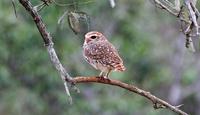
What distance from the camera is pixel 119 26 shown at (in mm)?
11328

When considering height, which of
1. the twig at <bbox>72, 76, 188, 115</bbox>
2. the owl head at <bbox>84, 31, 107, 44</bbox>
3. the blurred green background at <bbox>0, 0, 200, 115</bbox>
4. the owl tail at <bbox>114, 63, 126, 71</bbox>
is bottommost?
the blurred green background at <bbox>0, 0, 200, 115</bbox>

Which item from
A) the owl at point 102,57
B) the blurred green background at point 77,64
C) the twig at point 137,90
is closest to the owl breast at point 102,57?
the owl at point 102,57

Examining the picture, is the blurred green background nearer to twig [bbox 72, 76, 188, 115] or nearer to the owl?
the owl

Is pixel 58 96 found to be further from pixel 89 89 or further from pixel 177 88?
pixel 177 88

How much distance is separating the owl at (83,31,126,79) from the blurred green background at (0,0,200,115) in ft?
15.4

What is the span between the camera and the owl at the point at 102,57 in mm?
4333

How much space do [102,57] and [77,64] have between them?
583 cm

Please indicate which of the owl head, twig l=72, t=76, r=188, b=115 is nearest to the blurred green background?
the owl head

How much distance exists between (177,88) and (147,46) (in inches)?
105

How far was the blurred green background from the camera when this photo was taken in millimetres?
9852

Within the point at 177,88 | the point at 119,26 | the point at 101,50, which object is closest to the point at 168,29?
the point at 177,88

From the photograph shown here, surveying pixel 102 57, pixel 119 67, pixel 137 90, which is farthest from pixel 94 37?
pixel 137 90

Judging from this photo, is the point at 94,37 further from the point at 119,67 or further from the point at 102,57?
the point at 119,67

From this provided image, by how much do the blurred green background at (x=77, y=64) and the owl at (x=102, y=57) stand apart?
4.68m
